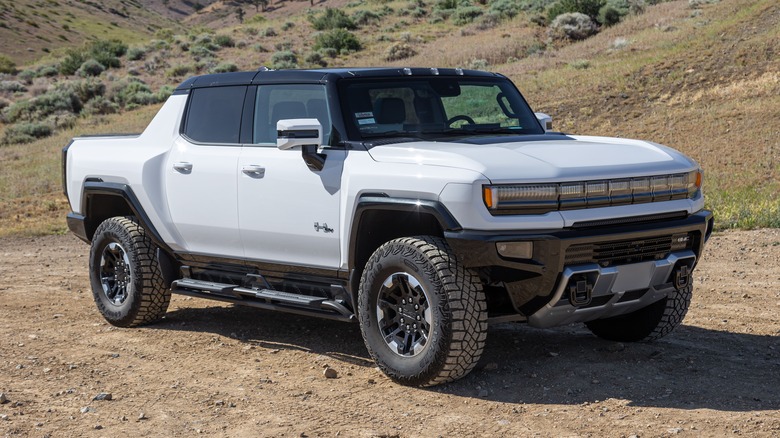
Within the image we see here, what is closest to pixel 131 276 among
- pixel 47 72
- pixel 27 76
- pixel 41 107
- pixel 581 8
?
pixel 41 107

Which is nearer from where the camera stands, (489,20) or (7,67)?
(489,20)

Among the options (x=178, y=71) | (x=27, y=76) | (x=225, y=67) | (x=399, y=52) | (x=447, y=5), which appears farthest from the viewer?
(x=447, y=5)

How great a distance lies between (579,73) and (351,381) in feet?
73.7

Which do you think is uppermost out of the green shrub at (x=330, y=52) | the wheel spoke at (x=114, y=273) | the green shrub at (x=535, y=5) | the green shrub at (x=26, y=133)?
the green shrub at (x=535, y=5)

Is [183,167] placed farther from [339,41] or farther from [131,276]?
[339,41]

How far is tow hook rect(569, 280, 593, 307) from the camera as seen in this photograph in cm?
551

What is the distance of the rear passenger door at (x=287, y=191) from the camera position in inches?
248

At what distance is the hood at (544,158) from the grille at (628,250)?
0.39 m

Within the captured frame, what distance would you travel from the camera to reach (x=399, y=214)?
608 cm

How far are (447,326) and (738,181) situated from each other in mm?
12153

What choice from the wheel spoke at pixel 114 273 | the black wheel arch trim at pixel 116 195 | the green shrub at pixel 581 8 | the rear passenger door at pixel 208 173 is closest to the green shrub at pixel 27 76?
the green shrub at pixel 581 8

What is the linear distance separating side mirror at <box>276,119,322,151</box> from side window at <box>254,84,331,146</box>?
0.30 meters

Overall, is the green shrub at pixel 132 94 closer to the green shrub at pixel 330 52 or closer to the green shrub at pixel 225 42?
the green shrub at pixel 330 52

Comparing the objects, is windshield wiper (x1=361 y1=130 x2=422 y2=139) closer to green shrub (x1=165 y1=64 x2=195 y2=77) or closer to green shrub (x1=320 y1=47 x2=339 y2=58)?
green shrub (x1=320 y1=47 x2=339 y2=58)
